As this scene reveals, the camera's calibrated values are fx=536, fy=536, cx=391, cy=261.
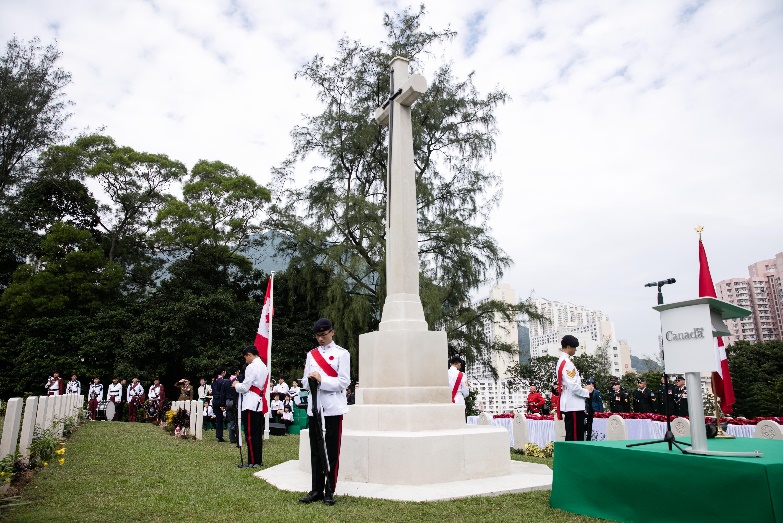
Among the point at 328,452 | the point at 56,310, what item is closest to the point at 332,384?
the point at 328,452

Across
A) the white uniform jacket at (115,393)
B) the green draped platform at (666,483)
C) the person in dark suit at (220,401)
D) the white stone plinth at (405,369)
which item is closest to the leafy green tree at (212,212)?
the white uniform jacket at (115,393)

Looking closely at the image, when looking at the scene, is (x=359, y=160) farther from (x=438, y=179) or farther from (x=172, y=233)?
(x=172, y=233)

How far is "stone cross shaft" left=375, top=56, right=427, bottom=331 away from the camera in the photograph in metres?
7.87

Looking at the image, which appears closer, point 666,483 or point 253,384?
point 666,483

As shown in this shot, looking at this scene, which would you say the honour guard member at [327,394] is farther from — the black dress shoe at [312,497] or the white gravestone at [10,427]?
the white gravestone at [10,427]

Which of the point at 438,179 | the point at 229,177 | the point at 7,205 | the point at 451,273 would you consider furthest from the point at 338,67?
the point at 7,205

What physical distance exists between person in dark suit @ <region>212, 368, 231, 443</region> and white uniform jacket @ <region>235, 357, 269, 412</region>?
17.5 ft

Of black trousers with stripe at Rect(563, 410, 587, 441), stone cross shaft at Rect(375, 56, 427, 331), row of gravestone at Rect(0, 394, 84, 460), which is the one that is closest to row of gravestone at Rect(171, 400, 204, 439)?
row of gravestone at Rect(0, 394, 84, 460)

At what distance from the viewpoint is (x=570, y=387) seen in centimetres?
750

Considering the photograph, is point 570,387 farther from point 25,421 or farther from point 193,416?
point 193,416

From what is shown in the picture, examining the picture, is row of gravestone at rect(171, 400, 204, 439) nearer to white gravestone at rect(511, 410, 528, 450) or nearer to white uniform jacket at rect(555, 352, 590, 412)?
white gravestone at rect(511, 410, 528, 450)

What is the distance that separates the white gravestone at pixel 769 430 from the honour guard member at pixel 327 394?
6.39m

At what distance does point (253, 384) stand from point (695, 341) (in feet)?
21.2

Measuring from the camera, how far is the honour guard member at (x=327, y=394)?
5488 millimetres
